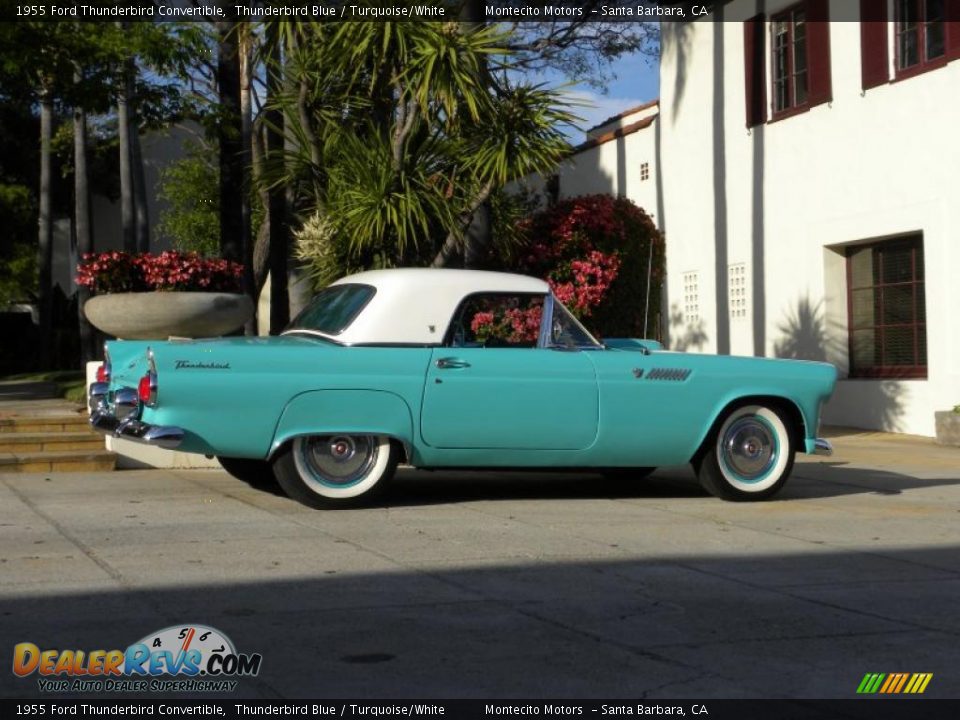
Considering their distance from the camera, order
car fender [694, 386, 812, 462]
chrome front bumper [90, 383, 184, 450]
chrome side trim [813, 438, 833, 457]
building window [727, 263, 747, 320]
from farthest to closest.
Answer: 1. building window [727, 263, 747, 320]
2. chrome side trim [813, 438, 833, 457]
3. car fender [694, 386, 812, 462]
4. chrome front bumper [90, 383, 184, 450]

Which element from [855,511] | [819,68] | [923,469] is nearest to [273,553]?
[855,511]

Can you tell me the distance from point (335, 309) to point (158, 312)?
141 inches

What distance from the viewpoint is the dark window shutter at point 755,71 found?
695 inches

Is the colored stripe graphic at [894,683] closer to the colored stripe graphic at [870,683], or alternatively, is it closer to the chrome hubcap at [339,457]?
the colored stripe graphic at [870,683]

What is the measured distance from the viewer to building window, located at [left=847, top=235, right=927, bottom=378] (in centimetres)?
1552

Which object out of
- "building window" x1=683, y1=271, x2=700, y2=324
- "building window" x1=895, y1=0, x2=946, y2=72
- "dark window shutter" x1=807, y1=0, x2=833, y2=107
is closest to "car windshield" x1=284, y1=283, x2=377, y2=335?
"building window" x1=895, y1=0, x2=946, y2=72

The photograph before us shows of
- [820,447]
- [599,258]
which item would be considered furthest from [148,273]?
[820,447]

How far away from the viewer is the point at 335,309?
9172 mm

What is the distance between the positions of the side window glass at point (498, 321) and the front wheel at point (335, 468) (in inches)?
32.8

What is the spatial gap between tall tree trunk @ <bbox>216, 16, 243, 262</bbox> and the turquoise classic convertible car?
28.3ft

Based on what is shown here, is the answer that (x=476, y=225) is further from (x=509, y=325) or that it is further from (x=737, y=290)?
(x=737, y=290)

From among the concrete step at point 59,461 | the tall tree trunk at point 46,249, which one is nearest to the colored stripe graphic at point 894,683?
the concrete step at point 59,461

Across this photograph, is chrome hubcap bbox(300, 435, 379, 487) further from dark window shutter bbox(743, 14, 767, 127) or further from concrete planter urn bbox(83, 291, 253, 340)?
dark window shutter bbox(743, 14, 767, 127)
